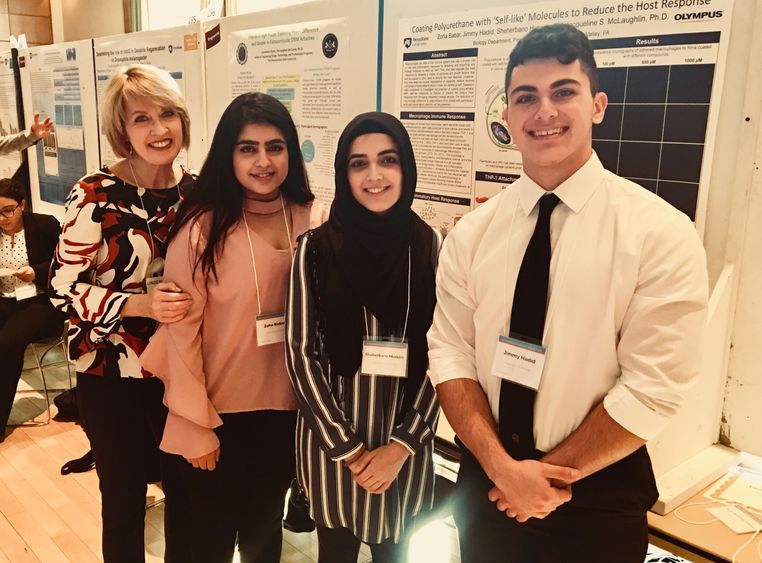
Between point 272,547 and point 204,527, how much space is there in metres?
0.24

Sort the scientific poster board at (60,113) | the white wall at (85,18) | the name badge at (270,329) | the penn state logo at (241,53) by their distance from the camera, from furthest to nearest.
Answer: the white wall at (85,18)
the scientific poster board at (60,113)
the penn state logo at (241,53)
the name badge at (270,329)

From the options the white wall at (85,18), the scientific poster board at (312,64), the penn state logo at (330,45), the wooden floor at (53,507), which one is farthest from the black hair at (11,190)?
the penn state logo at (330,45)

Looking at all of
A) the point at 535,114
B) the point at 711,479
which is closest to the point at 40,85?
the point at 535,114

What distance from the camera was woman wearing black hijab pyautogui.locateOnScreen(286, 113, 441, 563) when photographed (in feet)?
4.93

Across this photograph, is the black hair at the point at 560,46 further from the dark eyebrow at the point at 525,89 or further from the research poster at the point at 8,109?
the research poster at the point at 8,109

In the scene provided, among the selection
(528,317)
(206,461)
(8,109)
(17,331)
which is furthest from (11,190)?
(528,317)

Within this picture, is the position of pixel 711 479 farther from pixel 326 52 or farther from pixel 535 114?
pixel 326 52

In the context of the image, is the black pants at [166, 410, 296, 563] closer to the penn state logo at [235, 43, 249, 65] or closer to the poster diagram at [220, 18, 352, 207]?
the poster diagram at [220, 18, 352, 207]

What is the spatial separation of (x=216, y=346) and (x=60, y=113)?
370cm

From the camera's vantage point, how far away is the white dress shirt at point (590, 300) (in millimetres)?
1085

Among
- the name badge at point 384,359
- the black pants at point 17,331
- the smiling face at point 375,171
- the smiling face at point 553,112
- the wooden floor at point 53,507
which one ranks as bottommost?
the wooden floor at point 53,507

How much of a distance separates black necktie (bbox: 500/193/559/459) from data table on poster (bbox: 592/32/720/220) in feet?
1.97

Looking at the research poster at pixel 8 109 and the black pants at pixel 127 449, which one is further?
the research poster at pixel 8 109

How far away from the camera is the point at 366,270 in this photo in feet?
4.96
